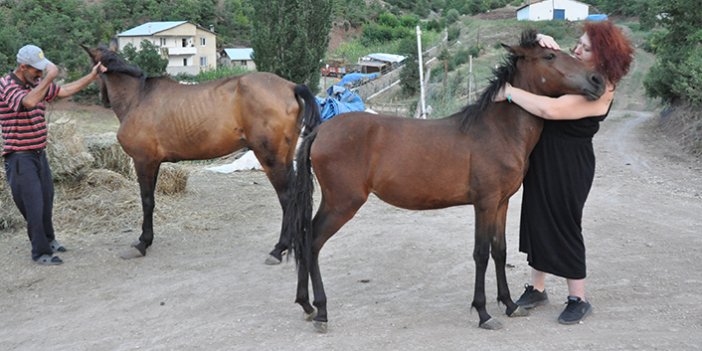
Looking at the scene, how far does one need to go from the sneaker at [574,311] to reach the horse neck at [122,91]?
4.35 metres

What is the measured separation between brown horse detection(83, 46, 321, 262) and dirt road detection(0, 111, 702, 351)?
2.14 ft

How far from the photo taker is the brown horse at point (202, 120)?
238 inches

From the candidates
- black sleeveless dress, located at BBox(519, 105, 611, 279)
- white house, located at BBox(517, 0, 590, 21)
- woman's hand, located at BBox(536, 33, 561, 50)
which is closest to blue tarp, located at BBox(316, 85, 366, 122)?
black sleeveless dress, located at BBox(519, 105, 611, 279)

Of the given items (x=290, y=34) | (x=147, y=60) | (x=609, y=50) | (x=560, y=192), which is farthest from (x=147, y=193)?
(x=147, y=60)

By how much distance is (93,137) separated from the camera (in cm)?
941

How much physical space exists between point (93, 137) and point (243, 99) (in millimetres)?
4296

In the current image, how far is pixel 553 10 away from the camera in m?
60.2

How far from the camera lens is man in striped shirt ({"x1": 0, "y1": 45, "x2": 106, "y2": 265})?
5559mm

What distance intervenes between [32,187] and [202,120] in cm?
160

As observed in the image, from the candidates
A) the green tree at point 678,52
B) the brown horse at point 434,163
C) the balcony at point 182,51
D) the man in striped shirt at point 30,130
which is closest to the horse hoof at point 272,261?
the brown horse at point 434,163

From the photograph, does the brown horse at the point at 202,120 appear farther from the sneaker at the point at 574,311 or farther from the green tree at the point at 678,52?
the green tree at the point at 678,52

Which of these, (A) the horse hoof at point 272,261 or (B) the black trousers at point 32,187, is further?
(A) the horse hoof at point 272,261

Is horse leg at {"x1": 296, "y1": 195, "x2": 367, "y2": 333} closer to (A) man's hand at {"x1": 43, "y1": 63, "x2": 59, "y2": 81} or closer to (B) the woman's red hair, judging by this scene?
(B) the woman's red hair

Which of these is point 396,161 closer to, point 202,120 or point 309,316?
point 309,316
